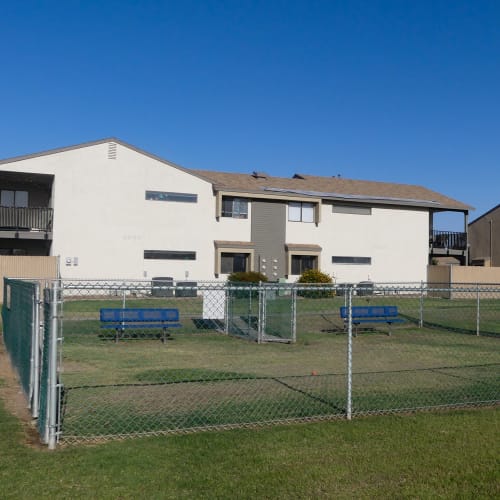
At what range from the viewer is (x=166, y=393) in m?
8.82

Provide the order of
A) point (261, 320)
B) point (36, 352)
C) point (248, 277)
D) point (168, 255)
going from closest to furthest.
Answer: point (36, 352)
point (261, 320)
point (248, 277)
point (168, 255)

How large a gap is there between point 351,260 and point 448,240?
8206mm

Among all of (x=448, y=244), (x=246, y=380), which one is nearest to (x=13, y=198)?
(x=246, y=380)

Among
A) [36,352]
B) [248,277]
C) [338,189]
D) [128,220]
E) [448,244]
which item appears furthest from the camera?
[448,244]

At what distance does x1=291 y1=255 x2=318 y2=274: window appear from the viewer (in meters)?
35.9

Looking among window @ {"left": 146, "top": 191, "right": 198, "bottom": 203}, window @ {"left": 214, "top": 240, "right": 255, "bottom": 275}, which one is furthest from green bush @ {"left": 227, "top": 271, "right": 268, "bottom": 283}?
window @ {"left": 146, "top": 191, "right": 198, "bottom": 203}

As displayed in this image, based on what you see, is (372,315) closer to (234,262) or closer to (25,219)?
(234,262)

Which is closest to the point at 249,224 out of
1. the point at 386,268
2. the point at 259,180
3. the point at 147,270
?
the point at 259,180

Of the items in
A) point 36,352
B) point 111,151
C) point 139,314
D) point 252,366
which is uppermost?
point 111,151

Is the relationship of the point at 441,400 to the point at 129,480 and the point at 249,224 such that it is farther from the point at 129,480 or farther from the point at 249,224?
the point at 249,224

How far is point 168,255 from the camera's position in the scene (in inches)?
1298

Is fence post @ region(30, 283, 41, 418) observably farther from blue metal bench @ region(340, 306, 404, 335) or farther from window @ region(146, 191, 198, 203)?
window @ region(146, 191, 198, 203)

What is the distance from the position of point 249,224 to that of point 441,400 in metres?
26.9

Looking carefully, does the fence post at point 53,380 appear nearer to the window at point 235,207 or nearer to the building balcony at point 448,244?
the window at point 235,207
